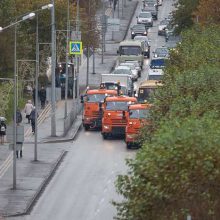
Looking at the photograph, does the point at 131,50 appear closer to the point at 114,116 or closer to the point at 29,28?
the point at 29,28

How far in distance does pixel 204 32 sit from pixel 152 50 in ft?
131

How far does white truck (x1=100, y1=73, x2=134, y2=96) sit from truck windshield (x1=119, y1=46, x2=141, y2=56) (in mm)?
16611

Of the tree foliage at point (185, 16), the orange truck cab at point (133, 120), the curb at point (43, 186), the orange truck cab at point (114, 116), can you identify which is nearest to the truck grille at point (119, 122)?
the orange truck cab at point (114, 116)

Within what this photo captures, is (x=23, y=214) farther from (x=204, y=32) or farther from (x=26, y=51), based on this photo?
(x=26, y=51)

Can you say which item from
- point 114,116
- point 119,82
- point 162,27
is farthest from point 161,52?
point 114,116

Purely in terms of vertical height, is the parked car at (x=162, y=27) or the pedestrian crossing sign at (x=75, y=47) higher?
the pedestrian crossing sign at (x=75, y=47)

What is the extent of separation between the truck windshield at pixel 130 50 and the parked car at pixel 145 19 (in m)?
19.0

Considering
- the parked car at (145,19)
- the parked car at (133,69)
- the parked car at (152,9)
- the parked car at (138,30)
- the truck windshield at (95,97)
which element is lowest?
the parked car at (133,69)

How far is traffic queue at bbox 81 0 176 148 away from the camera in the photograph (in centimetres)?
6500

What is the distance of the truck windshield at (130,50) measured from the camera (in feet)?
332

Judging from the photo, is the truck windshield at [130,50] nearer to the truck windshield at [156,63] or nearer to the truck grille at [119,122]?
the truck windshield at [156,63]

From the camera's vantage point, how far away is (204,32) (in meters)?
70.1

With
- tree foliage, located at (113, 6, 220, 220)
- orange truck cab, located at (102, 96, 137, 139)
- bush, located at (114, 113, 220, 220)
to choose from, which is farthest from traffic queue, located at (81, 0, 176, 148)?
bush, located at (114, 113, 220, 220)

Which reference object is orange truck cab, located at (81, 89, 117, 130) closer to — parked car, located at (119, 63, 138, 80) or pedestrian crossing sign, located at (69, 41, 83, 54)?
pedestrian crossing sign, located at (69, 41, 83, 54)
